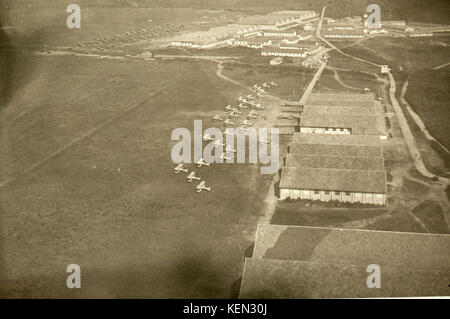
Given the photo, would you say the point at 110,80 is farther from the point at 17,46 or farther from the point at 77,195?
the point at 77,195

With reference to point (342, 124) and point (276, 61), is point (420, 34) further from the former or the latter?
point (342, 124)

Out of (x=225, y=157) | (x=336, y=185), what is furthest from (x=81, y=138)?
(x=336, y=185)

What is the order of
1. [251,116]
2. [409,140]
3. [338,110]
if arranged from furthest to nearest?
[251,116], [338,110], [409,140]

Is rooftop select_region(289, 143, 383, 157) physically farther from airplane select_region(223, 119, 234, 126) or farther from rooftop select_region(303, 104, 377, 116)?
airplane select_region(223, 119, 234, 126)

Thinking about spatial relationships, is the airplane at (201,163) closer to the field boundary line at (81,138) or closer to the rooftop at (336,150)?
the rooftop at (336,150)

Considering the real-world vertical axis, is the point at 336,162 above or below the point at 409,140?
below

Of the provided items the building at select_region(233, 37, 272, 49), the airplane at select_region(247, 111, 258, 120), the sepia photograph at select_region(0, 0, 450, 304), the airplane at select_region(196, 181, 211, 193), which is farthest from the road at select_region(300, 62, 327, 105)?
the airplane at select_region(196, 181, 211, 193)

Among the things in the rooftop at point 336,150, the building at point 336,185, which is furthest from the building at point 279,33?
the building at point 336,185
